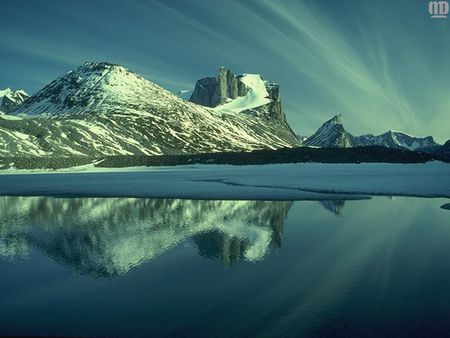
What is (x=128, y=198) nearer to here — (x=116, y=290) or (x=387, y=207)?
(x=387, y=207)

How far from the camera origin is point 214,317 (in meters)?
Answer: 9.75

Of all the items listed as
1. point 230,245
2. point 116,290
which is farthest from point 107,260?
point 230,245

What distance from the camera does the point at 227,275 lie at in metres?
13.4

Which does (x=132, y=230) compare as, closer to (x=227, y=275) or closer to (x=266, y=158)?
(x=227, y=275)

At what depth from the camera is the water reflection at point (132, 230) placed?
635 inches

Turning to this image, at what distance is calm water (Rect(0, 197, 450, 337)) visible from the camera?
9.39 meters

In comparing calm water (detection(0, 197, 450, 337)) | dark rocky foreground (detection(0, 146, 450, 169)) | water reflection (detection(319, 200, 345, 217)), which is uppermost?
dark rocky foreground (detection(0, 146, 450, 169))

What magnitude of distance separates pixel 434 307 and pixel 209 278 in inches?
252

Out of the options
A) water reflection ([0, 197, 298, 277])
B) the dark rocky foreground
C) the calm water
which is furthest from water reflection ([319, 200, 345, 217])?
the dark rocky foreground

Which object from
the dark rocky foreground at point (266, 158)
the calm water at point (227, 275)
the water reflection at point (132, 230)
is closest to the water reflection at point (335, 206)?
the calm water at point (227, 275)

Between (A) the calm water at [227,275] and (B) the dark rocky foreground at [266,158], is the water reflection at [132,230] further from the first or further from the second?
(B) the dark rocky foreground at [266,158]

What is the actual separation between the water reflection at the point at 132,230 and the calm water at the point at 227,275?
9cm

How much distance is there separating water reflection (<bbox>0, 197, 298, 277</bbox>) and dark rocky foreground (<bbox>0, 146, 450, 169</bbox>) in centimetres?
6167

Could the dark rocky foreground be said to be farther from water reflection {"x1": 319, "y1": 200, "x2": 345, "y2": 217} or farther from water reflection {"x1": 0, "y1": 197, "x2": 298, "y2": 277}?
water reflection {"x1": 0, "y1": 197, "x2": 298, "y2": 277}
